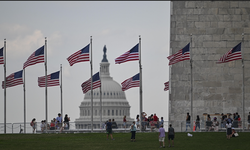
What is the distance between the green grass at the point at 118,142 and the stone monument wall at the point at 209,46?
40.4 feet

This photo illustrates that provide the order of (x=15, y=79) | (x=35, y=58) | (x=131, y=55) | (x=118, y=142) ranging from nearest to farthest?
(x=118, y=142) → (x=131, y=55) → (x=35, y=58) → (x=15, y=79)

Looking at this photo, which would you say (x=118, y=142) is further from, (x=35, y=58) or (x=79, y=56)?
(x=35, y=58)

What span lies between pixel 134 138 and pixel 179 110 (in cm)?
1655

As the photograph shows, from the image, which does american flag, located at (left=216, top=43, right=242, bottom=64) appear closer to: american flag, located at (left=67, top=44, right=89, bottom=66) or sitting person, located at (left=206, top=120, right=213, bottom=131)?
sitting person, located at (left=206, top=120, right=213, bottom=131)

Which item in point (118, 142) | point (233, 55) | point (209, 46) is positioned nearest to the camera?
point (118, 142)

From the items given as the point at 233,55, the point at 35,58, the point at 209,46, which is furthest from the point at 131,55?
the point at 209,46

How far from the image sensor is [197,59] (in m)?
67.2

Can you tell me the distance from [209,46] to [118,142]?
66.0ft

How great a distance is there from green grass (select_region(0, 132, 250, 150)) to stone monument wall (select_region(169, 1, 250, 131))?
12.3 m

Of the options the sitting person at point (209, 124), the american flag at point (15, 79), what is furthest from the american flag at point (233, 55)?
the american flag at point (15, 79)

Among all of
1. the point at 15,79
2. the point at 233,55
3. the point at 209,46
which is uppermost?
the point at 209,46

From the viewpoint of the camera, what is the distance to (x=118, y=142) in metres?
50.1

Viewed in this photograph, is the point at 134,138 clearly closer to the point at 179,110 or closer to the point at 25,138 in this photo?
the point at 25,138

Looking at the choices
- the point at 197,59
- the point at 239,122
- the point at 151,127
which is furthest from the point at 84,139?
the point at 197,59
